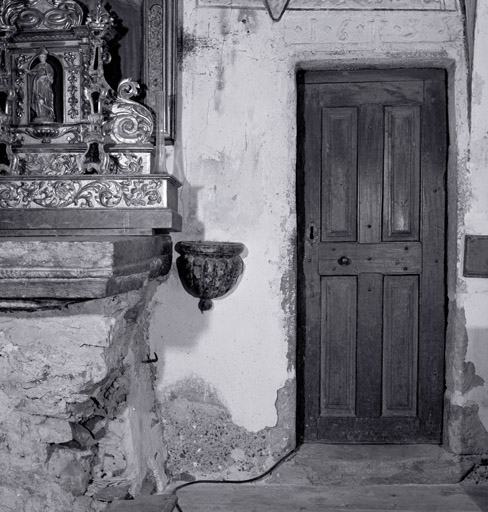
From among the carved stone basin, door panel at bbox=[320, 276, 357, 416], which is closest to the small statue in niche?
the carved stone basin

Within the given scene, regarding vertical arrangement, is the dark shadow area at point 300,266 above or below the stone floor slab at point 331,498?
above

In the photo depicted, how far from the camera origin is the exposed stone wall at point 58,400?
2217 mm

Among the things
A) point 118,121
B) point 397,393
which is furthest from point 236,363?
point 118,121

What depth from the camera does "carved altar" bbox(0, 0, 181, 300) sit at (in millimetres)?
2732

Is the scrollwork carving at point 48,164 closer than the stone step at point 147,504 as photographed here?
No

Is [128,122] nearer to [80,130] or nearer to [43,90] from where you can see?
[80,130]

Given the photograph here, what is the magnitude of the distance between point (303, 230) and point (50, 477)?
66.6 inches

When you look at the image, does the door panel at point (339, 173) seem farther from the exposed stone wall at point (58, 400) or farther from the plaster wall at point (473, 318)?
the exposed stone wall at point (58, 400)

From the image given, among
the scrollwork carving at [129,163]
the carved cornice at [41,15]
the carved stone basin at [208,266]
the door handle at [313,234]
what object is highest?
the carved cornice at [41,15]

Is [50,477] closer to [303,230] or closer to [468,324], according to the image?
[303,230]

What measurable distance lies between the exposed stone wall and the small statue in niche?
105 centimetres

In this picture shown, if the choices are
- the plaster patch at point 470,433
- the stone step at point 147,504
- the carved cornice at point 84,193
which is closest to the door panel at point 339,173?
the carved cornice at point 84,193

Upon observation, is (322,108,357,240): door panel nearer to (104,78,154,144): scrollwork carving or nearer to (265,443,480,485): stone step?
(104,78,154,144): scrollwork carving

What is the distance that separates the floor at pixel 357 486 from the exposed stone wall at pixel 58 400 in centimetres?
57
